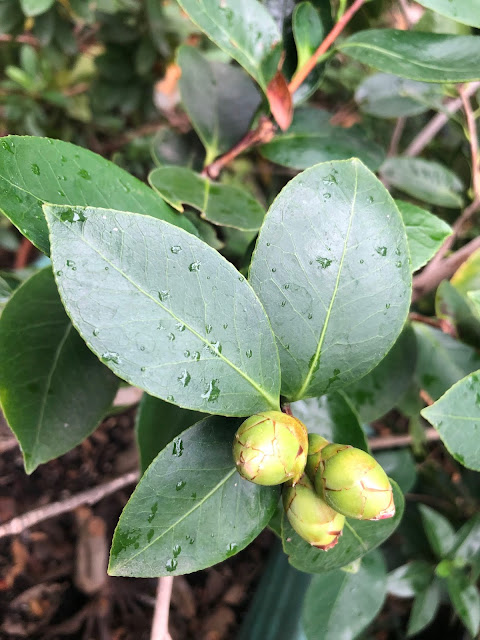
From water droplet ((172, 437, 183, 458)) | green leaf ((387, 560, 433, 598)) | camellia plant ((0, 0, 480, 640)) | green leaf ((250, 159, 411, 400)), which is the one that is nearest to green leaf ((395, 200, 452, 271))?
camellia plant ((0, 0, 480, 640))

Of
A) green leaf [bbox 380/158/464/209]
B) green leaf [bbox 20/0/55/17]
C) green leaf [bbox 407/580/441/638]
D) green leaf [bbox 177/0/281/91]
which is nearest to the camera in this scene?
green leaf [bbox 177/0/281/91]

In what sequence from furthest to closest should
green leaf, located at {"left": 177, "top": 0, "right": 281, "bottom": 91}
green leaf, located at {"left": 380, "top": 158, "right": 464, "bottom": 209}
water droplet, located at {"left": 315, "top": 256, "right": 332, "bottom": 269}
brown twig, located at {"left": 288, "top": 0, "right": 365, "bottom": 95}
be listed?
green leaf, located at {"left": 380, "top": 158, "right": 464, "bottom": 209}, brown twig, located at {"left": 288, "top": 0, "right": 365, "bottom": 95}, green leaf, located at {"left": 177, "top": 0, "right": 281, "bottom": 91}, water droplet, located at {"left": 315, "top": 256, "right": 332, "bottom": 269}

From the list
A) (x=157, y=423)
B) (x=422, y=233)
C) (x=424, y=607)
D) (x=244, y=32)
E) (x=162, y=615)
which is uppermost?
(x=244, y=32)

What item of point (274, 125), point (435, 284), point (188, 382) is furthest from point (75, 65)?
point (188, 382)

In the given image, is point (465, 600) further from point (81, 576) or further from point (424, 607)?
point (81, 576)

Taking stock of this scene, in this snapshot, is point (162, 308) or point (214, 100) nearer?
point (162, 308)

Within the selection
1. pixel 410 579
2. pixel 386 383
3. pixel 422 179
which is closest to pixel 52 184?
pixel 386 383

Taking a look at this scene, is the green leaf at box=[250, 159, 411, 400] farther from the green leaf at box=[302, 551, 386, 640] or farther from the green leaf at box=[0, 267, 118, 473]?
the green leaf at box=[302, 551, 386, 640]
